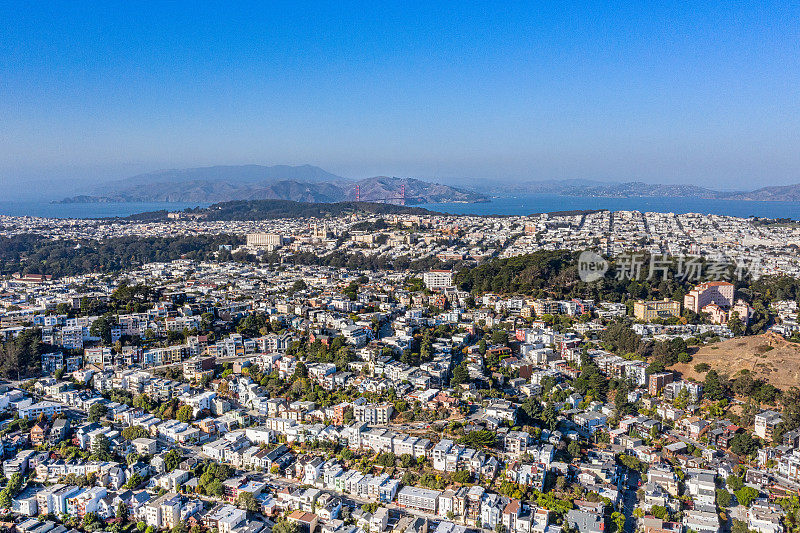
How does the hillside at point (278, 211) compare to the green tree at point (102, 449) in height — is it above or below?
above

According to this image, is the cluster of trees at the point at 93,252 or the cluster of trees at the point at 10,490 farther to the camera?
the cluster of trees at the point at 93,252

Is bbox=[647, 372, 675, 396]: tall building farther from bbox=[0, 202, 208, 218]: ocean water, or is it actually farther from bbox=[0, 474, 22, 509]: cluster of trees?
bbox=[0, 202, 208, 218]: ocean water

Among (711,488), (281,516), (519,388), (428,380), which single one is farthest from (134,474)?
(711,488)

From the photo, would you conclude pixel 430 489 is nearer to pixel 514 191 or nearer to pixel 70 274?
pixel 70 274

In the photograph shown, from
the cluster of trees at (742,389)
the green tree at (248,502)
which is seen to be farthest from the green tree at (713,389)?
the green tree at (248,502)

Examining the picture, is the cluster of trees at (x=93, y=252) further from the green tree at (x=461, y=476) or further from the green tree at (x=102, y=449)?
the green tree at (x=461, y=476)

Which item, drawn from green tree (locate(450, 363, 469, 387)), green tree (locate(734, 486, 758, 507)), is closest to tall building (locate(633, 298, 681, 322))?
green tree (locate(450, 363, 469, 387))

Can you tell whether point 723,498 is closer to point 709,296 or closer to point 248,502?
point 248,502

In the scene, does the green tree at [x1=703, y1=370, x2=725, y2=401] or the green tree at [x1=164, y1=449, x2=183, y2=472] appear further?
the green tree at [x1=703, y1=370, x2=725, y2=401]
